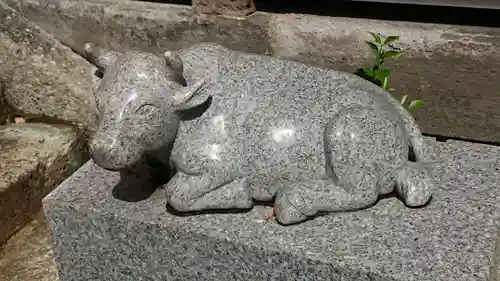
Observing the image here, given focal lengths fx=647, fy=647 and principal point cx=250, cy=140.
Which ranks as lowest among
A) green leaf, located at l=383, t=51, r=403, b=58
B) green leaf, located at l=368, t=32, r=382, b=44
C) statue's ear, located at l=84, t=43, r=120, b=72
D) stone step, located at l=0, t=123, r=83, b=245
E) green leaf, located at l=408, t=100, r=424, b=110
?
stone step, located at l=0, t=123, r=83, b=245

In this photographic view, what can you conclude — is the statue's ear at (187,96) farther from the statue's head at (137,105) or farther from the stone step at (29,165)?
the stone step at (29,165)

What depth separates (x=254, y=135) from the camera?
251 cm

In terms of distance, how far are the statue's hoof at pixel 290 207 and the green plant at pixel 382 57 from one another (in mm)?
1191

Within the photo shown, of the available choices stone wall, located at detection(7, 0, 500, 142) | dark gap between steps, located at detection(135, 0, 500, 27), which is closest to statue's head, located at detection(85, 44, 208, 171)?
stone wall, located at detection(7, 0, 500, 142)

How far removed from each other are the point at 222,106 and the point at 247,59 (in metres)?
0.26

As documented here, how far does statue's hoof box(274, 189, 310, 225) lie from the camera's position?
96.0 inches

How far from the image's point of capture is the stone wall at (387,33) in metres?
3.44

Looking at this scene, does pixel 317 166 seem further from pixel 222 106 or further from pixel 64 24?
pixel 64 24

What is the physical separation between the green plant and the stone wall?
7 cm

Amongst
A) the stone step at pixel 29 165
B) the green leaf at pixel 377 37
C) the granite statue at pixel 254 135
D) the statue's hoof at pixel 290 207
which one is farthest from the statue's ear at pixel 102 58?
the stone step at pixel 29 165

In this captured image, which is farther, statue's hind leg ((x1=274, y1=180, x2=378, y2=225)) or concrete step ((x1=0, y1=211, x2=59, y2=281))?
concrete step ((x1=0, y1=211, x2=59, y2=281))

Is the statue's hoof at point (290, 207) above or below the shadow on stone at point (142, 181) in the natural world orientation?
above

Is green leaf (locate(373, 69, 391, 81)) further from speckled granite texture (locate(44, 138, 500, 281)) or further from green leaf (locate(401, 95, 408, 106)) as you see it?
speckled granite texture (locate(44, 138, 500, 281))

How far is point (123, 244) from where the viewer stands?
269cm
